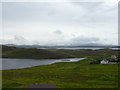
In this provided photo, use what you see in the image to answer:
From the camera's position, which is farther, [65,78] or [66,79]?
[65,78]

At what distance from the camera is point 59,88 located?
135 feet

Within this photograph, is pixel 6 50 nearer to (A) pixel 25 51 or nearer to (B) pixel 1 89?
(A) pixel 25 51

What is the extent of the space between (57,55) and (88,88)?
13842 centimetres

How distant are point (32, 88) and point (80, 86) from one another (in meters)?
14.1

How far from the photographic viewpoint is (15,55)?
172m

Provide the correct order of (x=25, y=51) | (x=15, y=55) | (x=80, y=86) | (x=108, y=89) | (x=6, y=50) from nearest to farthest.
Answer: (x=108, y=89) → (x=80, y=86) → (x=15, y=55) → (x=25, y=51) → (x=6, y=50)

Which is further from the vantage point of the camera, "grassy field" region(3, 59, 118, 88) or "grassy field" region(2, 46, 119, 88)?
"grassy field" region(2, 46, 119, 88)

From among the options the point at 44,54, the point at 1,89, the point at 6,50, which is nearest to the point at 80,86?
the point at 1,89

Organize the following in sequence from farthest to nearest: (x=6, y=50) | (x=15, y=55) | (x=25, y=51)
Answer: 1. (x=6, y=50)
2. (x=25, y=51)
3. (x=15, y=55)

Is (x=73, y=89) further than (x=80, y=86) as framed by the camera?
No

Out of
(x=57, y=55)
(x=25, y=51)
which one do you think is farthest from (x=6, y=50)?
(x=57, y=55)

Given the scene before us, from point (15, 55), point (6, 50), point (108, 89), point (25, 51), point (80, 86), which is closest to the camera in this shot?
point (108, 89)

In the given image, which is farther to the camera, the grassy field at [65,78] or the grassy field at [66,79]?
the grassy field at [65,78]

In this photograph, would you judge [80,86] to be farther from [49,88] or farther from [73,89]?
[49,88]
